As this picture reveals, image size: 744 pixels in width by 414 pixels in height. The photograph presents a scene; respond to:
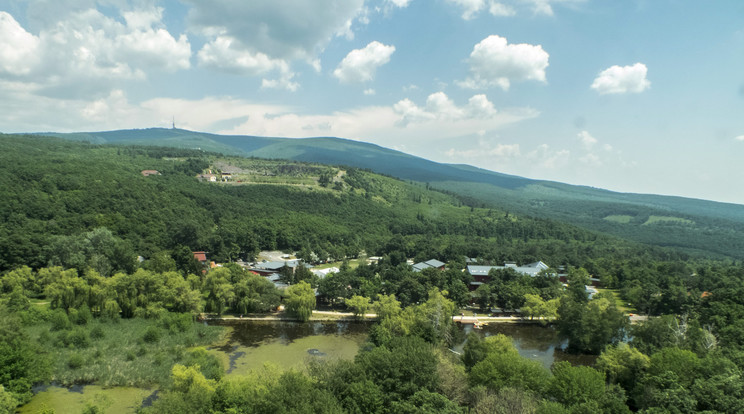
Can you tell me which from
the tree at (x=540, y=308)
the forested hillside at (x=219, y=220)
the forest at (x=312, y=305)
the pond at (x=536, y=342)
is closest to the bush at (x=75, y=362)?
the forest at (x=312, y=305)

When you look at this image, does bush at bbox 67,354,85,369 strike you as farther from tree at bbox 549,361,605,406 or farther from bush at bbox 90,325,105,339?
tree at bbox 549,361,605,406

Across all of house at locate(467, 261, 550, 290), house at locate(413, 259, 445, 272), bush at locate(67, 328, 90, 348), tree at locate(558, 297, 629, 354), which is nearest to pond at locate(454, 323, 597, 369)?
tree at locate(558, 297, 629, 354)

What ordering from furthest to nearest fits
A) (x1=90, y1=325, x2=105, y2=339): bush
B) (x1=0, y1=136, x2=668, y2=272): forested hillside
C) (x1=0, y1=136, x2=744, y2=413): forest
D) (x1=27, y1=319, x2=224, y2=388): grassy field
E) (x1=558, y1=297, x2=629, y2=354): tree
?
(x1=0, y1=136, x2=668, y2=272): forested hillside → (x1=558, y1=297, x2=629, y2=354): tree → (x1=90, y1=325, x2=105, y2=339): bush → (x1=27, y1=319, x2=224, y2=388): grassy field → (x1=0, y1=136, x2=744, y2=413): forest

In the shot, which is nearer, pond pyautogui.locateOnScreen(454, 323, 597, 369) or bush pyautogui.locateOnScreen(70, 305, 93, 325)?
bush pyautogui.locateOnScreen(70, 305, 93, 325)

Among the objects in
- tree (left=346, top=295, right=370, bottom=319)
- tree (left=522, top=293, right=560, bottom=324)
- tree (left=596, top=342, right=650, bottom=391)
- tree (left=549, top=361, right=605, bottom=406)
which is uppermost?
tree (left=549, top=361, right=605, bottom=406)

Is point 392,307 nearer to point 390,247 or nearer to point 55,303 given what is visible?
point 55,303

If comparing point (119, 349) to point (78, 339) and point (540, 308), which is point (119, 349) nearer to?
point (78, 339)

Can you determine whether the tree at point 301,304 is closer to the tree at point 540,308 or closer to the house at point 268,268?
the house at point 268,268

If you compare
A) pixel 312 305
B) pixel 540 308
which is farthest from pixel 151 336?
pixel 540 308
